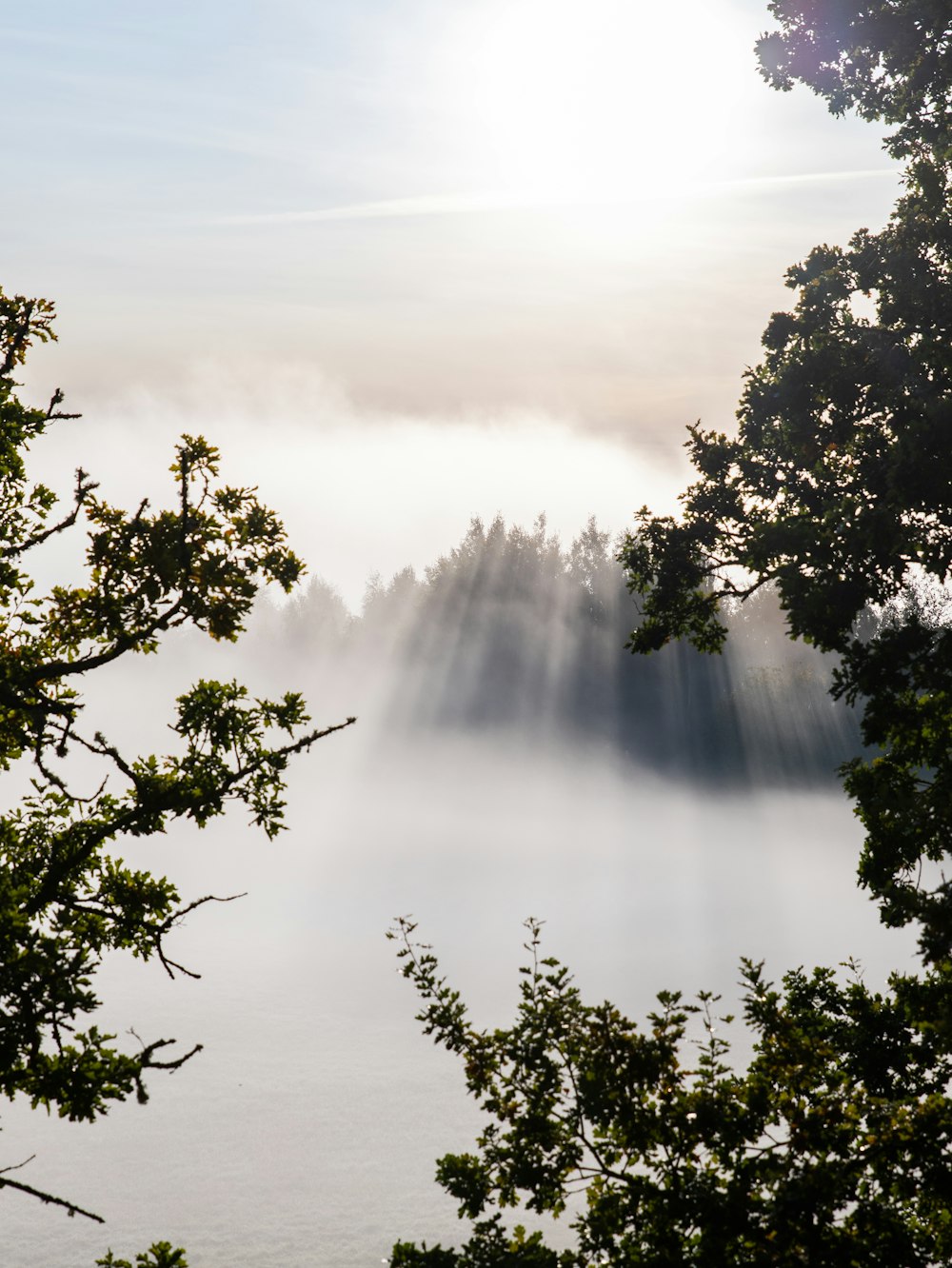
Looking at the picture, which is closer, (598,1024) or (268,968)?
(598,1024)

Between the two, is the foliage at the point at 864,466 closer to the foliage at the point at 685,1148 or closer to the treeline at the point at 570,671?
the foliage at the point at 685,1148

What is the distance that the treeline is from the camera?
104750 millimetres

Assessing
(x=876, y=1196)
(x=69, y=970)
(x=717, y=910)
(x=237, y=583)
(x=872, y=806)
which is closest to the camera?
(x=69, y=970)

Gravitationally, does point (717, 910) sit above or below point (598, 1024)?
above

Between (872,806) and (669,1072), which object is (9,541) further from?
(872,806)

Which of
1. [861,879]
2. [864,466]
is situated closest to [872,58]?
[864,466]

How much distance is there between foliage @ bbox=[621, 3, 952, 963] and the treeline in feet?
279

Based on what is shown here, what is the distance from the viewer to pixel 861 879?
12.6 metres

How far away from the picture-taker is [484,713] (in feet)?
423

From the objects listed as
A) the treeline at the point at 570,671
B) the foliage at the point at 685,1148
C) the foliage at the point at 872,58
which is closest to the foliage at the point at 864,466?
the foliage at the point at 872,58

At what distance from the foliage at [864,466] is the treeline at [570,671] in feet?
279

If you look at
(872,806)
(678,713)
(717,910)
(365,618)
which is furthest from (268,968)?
(365,618)

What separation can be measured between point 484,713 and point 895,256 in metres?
113

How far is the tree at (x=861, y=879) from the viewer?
8023mm
